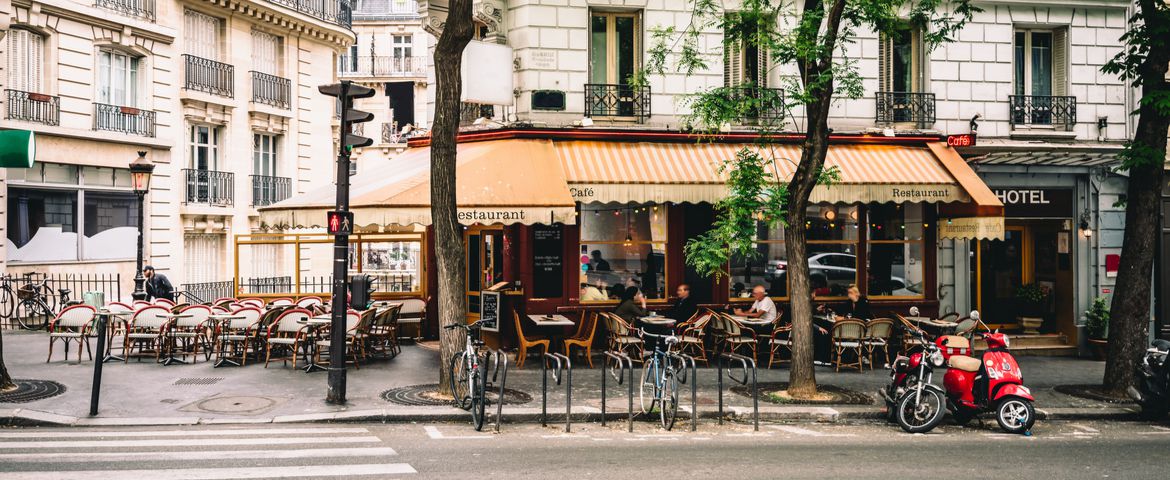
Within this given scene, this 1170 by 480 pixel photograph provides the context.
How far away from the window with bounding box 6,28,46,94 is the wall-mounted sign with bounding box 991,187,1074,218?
22.6 m

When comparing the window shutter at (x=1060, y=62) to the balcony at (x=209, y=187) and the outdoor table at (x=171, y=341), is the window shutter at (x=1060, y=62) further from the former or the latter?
the balcony at (x=209, y=187)

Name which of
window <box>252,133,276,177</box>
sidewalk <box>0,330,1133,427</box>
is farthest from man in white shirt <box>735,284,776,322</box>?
window <box>252,133,276,177</box>

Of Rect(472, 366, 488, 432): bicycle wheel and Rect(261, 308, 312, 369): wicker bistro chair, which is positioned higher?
Rect(261, 308, 312, 369): wicker bistro chair

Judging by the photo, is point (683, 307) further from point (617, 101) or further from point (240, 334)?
point (240, 334)

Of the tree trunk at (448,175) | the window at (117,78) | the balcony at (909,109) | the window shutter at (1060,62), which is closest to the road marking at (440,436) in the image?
the tree trunk at (448,175)

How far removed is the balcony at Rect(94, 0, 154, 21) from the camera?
81.8 ft

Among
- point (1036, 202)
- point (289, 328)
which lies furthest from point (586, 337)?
point (1036, 202)

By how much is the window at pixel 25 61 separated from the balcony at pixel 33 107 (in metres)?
0.20

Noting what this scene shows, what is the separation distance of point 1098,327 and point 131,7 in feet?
84.1

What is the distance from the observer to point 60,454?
864cm

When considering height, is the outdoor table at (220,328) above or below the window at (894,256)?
below

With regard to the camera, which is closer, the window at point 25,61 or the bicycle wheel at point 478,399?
the bicycle wheel at point 478,399

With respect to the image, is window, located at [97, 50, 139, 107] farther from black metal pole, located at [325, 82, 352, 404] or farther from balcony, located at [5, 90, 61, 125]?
black metal pole, located at [325, 82, 352, 404]

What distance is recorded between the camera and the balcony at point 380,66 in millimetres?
49906
